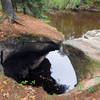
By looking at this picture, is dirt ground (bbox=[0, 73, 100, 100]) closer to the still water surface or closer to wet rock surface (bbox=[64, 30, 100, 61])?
wet rock surface (bbox=[64, 30, 100, 61])

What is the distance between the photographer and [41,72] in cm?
1071

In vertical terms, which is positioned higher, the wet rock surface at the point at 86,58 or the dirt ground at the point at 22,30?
the dirt ground at the point at 22,30

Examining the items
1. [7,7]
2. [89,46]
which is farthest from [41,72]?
[7,7]

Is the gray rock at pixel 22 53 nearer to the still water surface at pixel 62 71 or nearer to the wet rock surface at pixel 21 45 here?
the wet rock surface at pixel 21 45

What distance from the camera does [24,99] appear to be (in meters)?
5.29

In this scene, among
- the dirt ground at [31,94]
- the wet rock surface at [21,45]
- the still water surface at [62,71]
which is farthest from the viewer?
the still water surface at [62,71]

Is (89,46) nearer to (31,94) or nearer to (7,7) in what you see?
(31,94)

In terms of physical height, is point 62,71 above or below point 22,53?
below

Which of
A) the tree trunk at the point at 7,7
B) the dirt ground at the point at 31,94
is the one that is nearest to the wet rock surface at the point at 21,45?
the tree trunk at the point at 7,7

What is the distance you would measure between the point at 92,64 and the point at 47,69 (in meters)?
4.66

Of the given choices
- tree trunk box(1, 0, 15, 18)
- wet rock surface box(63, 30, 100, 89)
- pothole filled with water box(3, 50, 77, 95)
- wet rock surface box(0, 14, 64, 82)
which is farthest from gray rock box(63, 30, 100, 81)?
tree trunk box(1, 0, 15, 18)

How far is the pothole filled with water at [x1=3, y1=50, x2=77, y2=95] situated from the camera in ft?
Answer: 29.9

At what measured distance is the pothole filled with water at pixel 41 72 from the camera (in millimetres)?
9102

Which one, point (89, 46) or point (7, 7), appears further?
point (7, 7)
